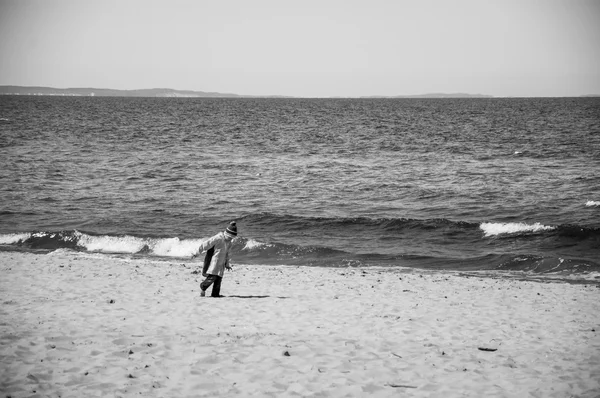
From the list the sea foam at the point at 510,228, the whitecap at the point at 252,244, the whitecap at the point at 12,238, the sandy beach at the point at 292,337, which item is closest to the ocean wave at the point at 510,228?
the sea foam at the point at 510,228

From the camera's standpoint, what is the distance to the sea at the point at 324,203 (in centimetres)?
2011

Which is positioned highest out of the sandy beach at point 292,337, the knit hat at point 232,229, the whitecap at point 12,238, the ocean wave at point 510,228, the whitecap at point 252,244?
the knit hat at point 232,229

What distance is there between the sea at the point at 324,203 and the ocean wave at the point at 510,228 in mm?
73

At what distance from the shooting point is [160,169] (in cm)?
3825

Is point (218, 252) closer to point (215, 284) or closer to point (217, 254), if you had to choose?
point (217, 254)

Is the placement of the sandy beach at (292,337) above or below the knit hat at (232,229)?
below

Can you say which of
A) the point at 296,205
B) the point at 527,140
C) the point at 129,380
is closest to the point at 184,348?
the point at 129,380

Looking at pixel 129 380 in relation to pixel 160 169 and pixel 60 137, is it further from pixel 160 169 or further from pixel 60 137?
pixel 60 137

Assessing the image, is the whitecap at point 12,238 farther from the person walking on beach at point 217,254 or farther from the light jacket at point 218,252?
the light jacket at point 218,252

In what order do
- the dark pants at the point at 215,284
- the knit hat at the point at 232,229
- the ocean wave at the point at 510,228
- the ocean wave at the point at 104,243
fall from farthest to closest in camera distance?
the ocean wave at the point at 510,228
the ocean wave at the point at 104,243
the dark pants at the point at 215,284
the knit hat at the point at 232,229

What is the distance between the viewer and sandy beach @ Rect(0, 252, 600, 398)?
7.87m

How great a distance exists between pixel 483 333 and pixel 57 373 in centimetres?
727

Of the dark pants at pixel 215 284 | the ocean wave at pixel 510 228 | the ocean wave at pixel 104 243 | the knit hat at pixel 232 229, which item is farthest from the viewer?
the ocean wave at pixel 510 228

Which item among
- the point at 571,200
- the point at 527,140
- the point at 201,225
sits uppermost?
the point at 527,140
